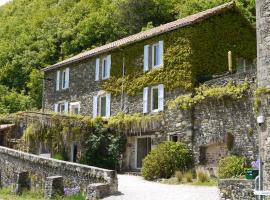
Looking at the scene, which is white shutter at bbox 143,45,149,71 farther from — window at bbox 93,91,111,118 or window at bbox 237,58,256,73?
window at bbox 237,58,256,73

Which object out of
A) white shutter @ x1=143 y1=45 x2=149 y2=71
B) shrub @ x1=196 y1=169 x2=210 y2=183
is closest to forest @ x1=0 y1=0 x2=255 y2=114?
white shutter @ x1=143 y1=45 x2=149 y2=71

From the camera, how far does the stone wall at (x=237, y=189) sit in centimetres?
1358

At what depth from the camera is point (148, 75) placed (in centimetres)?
2739

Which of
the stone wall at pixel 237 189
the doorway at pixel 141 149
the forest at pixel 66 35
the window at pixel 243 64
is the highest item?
the forest at pixel 66 35

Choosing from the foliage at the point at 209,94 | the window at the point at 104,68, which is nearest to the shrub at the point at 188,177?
the foliage at the point at 209,94

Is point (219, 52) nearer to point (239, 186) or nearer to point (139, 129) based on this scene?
point (139, 129)

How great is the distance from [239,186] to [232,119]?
798 cm

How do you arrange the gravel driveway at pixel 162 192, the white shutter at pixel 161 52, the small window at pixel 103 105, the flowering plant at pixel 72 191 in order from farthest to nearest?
1. the small window at pixel 103 105
2. the white shutter at pixel 161 52
3. the flowering plant at pixel 72 191
4. the gravel driveway at pixel 162 192

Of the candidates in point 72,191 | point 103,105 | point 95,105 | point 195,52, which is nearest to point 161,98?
point 195,52

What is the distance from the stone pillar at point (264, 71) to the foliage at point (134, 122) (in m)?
10.4

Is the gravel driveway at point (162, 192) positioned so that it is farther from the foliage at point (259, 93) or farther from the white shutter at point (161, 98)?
the white shutter at point (161, 98)

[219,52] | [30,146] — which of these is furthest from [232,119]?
[30,146]

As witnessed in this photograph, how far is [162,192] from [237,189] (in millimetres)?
4219

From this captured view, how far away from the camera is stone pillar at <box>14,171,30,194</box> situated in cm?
2075
